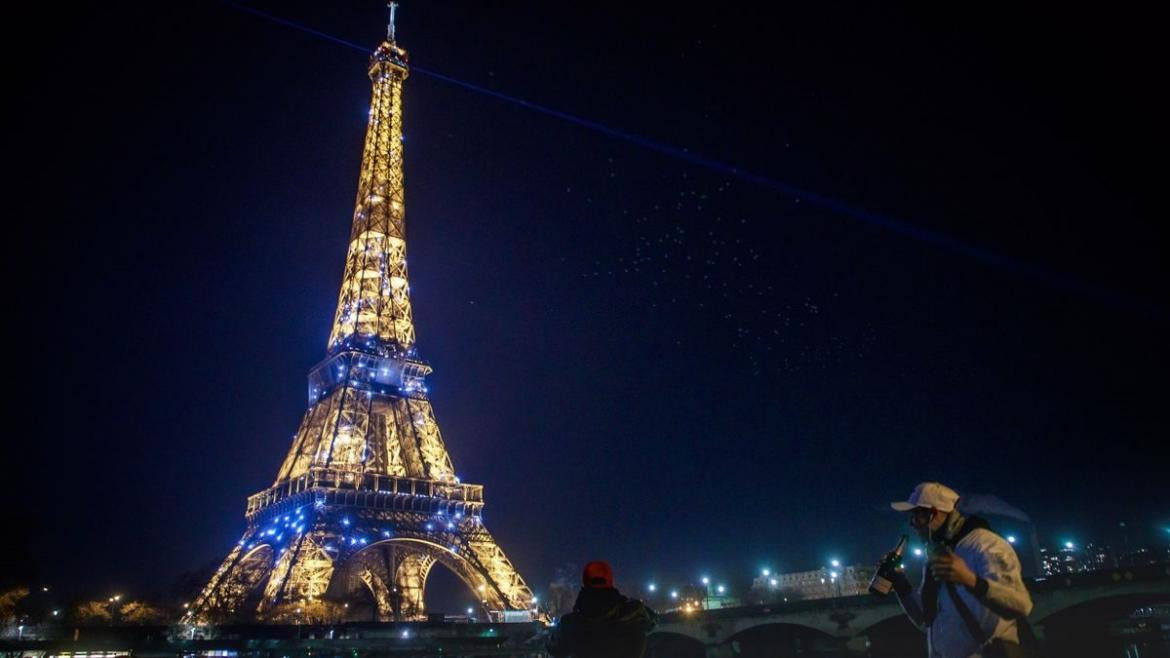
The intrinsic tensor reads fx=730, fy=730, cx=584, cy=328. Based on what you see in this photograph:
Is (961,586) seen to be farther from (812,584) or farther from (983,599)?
(812,584)

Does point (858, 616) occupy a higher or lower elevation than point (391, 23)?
lower

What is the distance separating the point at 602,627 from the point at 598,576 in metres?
0.27

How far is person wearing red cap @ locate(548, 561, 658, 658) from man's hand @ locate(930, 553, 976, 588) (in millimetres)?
1486

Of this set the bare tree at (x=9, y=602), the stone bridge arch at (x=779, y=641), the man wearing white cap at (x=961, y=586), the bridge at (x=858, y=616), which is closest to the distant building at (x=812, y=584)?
the stone bridge arch at (x=779, y=641)

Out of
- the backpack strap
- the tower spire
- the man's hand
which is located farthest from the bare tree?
the man's hand

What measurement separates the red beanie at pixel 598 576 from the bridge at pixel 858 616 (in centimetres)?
2729

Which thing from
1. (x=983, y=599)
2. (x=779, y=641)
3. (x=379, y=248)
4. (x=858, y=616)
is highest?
(x=379, y=248)

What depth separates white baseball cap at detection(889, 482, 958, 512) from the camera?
3912mm

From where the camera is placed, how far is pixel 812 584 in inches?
3755

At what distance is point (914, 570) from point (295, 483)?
5224cm

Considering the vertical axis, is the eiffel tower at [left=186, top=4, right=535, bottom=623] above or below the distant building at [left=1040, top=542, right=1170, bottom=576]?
above

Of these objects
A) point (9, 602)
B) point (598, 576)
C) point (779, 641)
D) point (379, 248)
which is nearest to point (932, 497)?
point (598, 576)

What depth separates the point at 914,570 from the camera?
6397 cm

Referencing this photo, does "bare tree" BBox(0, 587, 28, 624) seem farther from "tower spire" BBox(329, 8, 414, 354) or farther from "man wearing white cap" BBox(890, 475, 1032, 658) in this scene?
"man wearing white cap" BBox(890, 475, 1032, 658)
